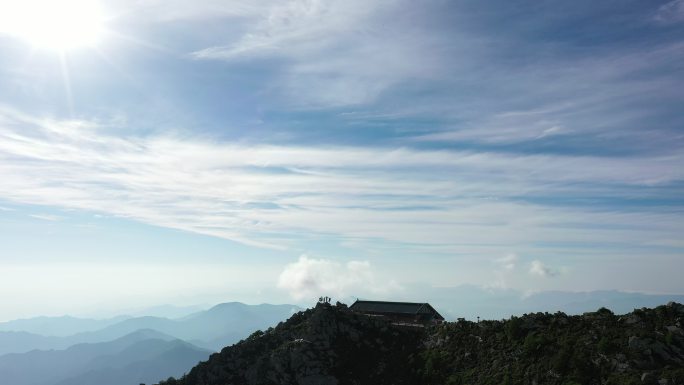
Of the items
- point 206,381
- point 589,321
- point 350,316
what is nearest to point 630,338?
point 589,321

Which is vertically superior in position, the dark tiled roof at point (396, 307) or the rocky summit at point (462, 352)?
the dark tiled roof at point (396, 307)

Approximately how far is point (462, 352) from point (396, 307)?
3138cm

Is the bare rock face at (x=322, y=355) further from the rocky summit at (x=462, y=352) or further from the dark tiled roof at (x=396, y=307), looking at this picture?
the dark tiled roof at (x=396, y=307)

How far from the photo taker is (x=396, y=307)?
94.6 m

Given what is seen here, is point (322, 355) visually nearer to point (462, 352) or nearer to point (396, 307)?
point (462, 352)

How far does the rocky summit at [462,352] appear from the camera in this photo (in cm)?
4856

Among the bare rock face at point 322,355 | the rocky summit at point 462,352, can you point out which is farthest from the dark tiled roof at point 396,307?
the bare rock face at point 322,355

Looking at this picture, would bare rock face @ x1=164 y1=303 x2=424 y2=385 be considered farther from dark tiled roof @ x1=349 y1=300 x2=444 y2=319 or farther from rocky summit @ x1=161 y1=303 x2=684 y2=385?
dark tiled roof @ x1=349 y1=300 x2=444 y2=319

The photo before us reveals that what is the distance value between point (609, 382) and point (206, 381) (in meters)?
61.0

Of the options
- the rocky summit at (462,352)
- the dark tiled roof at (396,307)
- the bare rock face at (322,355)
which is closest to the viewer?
the rocky summit at (462,352)

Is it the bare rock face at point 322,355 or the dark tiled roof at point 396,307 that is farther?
the dark tiled roof at point 396,307

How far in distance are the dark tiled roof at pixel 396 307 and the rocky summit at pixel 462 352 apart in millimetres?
12745

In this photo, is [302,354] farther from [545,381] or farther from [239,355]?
[545,381]

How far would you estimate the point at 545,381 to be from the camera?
1981 inches
